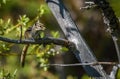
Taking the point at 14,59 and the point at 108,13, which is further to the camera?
the point at 14,59

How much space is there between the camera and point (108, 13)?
1396 millimetres

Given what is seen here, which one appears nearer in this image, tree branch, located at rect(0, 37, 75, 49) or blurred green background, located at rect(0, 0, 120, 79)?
tree branch, located at rect(0, 37, 75, 49)

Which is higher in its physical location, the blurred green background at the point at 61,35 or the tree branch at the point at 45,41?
the tree branch at the point at 45,41

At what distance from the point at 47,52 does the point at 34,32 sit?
0.38 meters

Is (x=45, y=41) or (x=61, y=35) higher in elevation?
(x=45, y=41)

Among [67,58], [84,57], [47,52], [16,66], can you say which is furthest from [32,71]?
[84,57]

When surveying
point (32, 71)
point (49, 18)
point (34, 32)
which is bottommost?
point (32, 71)

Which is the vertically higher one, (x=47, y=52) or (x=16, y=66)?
(x=47, y=52)

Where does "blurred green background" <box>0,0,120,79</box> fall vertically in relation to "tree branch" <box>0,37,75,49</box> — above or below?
below

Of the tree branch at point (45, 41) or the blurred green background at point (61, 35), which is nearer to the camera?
the tree branch at point (45, 41)

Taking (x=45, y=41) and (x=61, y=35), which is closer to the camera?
(x=45, y=41)

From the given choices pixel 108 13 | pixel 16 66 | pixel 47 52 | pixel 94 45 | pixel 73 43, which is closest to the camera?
pixel 108 13

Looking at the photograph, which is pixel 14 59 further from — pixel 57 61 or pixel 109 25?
pixel 109 25

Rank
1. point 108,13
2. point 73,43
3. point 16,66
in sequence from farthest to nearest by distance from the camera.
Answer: point 16,66, point 73,43, point 108,13
